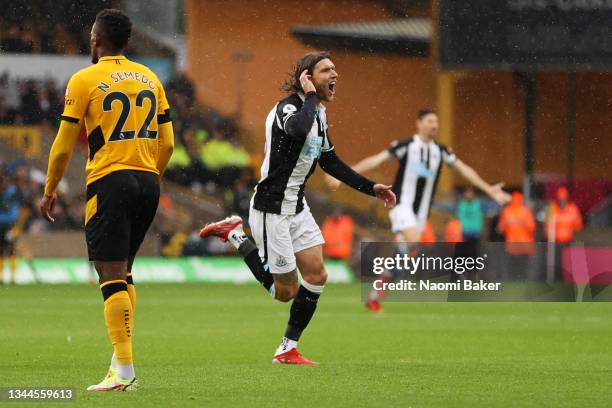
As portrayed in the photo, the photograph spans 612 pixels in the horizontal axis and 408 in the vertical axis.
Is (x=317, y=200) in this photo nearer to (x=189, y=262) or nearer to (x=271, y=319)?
(x=189, y=262)

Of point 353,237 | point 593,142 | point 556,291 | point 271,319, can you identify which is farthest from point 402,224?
point 593,142

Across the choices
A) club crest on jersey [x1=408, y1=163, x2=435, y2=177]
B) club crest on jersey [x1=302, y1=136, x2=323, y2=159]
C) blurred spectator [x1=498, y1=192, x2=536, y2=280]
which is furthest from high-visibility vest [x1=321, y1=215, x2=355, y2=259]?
club crest on jersey [x1=302, y1=136, x2=323, y2=159]

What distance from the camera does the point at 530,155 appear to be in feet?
82.8

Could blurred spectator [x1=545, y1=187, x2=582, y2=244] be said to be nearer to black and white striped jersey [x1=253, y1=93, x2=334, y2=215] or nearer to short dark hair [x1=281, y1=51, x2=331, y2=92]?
black and white striped jersey [x1=253, y1=93, x2=334, y2=215]

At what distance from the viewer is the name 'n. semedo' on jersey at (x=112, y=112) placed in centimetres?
769

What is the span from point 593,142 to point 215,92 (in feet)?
33.1

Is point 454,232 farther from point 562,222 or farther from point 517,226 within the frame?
point 562,222

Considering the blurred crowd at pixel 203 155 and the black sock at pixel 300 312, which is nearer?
the black sock at pixel 300 312

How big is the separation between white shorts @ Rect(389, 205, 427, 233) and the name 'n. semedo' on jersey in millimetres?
8272

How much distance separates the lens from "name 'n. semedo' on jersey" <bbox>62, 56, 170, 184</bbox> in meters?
7.69

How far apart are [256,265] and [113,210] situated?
2.58 meters

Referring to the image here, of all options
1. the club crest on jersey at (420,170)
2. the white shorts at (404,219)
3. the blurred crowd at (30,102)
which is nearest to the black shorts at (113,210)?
the white shorts at (404,219)

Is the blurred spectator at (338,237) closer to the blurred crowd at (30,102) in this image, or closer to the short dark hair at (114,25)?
the blurred crowd at (30,102)

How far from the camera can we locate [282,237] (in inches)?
380
